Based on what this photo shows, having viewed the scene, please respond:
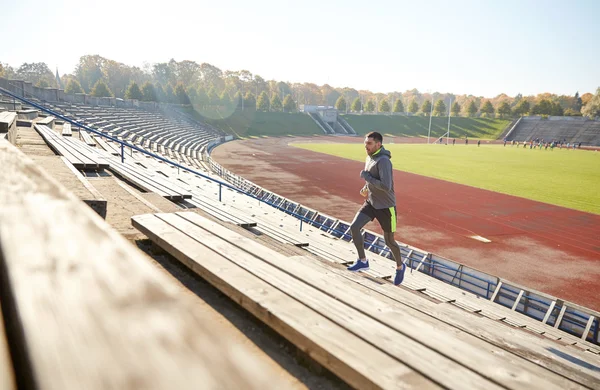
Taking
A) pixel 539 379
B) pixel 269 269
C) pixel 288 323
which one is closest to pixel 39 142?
pixel 269 269

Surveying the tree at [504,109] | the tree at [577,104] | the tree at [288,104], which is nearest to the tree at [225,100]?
the tree at [288,104]

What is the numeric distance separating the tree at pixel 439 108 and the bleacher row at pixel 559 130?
70.1 ft

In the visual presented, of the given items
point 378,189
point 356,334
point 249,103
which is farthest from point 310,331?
point 249,103

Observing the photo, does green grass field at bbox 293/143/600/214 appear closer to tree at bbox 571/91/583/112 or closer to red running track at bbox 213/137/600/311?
red running track at bbox 213/137/600/311

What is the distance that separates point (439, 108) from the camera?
4560 inches

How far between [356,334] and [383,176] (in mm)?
3929

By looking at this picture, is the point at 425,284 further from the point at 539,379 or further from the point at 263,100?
the point at 263,100

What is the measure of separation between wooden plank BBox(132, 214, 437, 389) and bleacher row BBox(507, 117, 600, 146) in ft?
327

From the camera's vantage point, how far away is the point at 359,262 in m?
6.46

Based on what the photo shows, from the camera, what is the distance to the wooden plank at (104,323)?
79 cm

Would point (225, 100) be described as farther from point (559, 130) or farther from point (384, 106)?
point (559, 130)

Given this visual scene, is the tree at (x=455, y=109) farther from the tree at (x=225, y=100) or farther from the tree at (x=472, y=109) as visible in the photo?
the tree at (x=225, y=100)

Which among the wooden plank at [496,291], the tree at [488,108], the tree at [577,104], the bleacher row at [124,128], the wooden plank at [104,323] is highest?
the tree at [577,104]

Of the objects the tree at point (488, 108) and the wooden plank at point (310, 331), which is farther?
the tree at point (488, 108)
